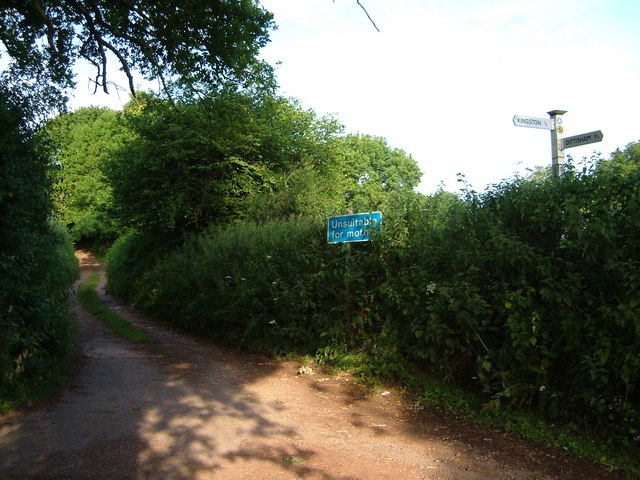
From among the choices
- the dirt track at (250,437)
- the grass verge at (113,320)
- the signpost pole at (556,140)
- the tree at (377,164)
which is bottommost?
the grass verge at (113,320)

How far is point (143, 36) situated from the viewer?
9898mm

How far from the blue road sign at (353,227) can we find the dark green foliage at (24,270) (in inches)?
Answer: 166

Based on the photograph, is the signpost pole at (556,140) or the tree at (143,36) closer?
the signpost pole at (556,140)

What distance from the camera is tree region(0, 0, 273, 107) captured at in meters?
9.22

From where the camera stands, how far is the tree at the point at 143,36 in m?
9.22

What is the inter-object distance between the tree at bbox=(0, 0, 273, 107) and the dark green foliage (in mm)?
1788

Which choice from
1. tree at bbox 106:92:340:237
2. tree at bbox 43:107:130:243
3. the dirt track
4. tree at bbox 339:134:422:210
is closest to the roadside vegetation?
the dirt track

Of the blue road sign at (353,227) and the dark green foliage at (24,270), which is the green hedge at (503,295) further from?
the dark green foliage at (24,270)

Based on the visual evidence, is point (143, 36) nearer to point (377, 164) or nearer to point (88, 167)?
point (88, 167)

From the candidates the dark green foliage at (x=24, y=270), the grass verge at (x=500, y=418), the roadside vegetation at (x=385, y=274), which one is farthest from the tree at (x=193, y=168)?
the grass verge at (x=500, y=418)

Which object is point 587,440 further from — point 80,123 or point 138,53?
point 80,123

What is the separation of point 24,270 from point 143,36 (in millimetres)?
5033

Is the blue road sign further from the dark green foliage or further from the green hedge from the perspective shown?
the dark green foliage

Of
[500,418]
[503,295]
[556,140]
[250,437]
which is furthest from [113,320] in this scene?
[556,140]
